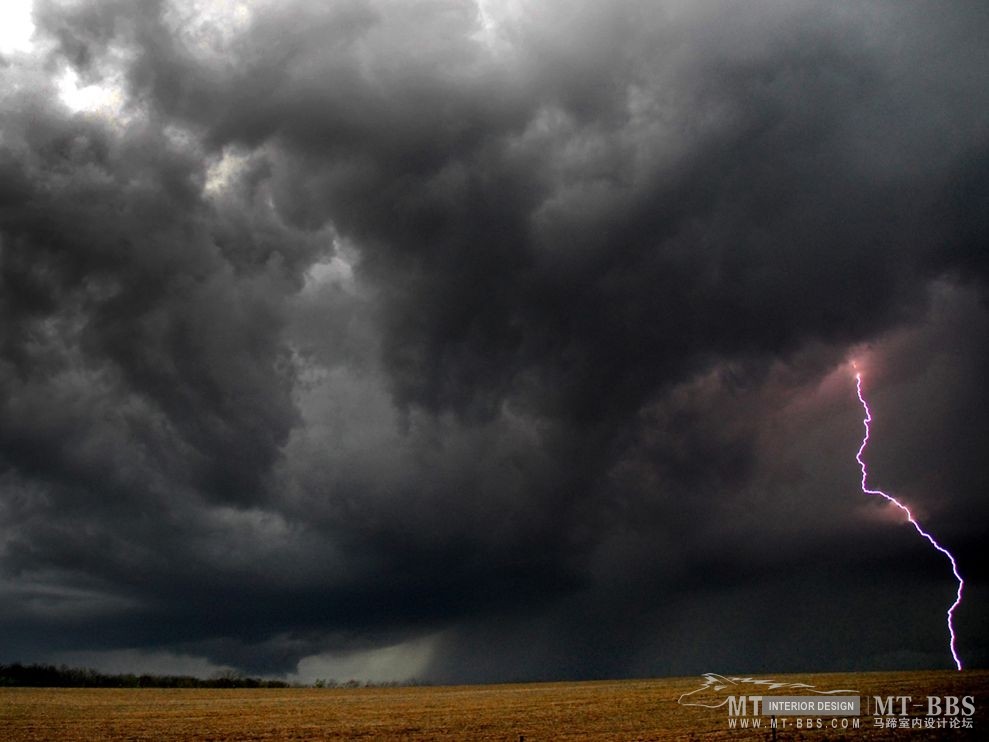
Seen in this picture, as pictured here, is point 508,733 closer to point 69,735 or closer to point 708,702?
point 708,702

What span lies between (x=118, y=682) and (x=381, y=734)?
163469 millimetres

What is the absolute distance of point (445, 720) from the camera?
51125 mm

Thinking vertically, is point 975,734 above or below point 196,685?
above

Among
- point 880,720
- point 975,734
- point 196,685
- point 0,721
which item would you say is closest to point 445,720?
point 880,720

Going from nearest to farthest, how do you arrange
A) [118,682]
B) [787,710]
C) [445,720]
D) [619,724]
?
[619,724] → [787,710] → [445,720] → [118,682]

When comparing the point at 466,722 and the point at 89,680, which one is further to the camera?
the point at 89,680

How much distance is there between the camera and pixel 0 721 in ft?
189

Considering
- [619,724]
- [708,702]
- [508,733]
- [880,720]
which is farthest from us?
[708,702]

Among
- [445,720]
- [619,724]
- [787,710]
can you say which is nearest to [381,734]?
[445,720]

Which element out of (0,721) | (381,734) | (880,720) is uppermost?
(880,720)

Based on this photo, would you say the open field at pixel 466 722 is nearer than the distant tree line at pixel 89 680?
Yes

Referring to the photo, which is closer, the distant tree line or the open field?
the open field

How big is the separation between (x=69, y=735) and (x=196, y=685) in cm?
14906

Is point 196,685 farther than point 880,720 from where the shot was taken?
Yes
